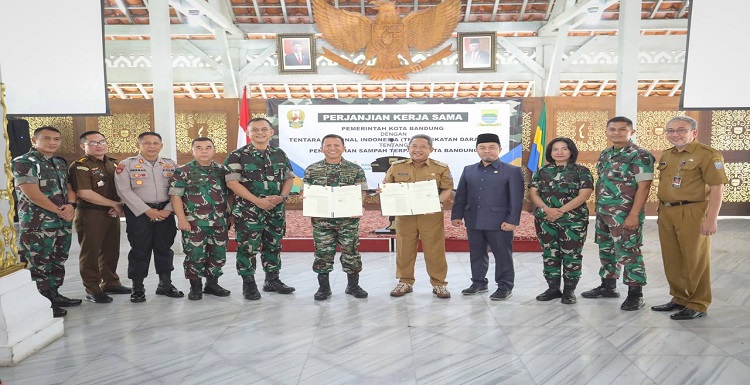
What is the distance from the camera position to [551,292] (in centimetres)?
364

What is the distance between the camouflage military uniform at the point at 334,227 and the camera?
3.63 m

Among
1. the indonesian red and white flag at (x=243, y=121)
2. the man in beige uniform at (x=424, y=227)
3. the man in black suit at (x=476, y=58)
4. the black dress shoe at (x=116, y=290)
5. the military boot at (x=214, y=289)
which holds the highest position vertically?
the man in black suit at (x=476, y=58)

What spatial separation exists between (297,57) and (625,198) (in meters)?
6.57

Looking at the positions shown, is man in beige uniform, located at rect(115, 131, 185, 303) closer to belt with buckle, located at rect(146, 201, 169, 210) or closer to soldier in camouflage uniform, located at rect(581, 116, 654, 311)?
belt with buckle, located at rect(146, 201, 169, 210)

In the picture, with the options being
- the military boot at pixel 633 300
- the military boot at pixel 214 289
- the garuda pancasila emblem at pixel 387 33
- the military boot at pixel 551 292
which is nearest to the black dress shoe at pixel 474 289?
the military boot at pixel 551 292

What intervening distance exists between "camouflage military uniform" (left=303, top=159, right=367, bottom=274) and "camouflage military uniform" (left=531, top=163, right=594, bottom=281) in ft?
4.29

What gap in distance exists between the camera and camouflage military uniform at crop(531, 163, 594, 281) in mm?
3494

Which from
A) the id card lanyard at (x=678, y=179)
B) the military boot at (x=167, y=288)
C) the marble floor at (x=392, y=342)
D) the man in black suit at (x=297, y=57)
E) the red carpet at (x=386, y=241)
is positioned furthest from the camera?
the man in black suit at (x=297, y=57)

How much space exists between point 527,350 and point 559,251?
1.14 metres

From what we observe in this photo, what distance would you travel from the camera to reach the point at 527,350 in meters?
2.67

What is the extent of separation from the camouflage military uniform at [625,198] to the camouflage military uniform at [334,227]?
169 cm

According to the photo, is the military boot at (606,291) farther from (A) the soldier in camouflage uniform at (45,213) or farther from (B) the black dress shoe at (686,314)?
(A) the soldier in camouflage uniform at (45,213)

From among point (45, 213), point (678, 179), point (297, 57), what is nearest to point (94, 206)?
point (45, 213)

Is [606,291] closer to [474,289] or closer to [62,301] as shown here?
[474,289]
